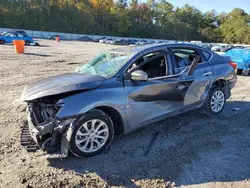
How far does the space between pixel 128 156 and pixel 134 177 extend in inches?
21.7

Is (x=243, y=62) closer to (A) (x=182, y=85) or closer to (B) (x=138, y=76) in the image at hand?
(A) (x=182, y=85)

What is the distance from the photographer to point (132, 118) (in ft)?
13.6

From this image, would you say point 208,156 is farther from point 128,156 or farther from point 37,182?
point 37,182

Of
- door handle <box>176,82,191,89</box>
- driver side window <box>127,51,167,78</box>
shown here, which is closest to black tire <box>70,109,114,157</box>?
driver side window <box>127,51,167,78</box>

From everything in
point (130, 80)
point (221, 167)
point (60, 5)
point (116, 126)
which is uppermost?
point (60, 5)

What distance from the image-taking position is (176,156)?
396 cm

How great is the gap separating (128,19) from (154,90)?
261ft

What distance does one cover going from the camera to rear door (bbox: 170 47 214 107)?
4.87 meters

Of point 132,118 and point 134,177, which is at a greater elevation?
point 132,118

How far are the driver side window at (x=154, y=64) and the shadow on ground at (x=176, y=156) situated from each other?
1074 millimetres

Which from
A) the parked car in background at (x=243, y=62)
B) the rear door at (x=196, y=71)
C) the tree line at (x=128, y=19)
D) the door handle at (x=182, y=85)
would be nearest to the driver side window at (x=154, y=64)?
the rear door at (x=196, y=71)

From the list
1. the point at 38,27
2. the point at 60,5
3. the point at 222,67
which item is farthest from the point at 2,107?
the point at 60,5

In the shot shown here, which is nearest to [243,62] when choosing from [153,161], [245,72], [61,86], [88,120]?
[245,72]

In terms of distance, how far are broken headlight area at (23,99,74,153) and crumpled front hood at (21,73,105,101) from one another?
0.46ft
